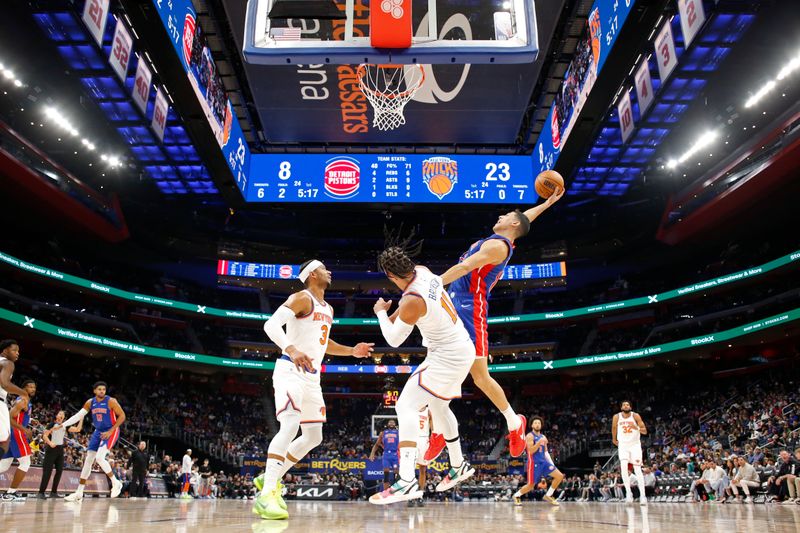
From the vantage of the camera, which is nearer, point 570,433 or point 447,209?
point 447,209

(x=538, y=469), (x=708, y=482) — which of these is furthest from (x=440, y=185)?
(x=708, y=482)

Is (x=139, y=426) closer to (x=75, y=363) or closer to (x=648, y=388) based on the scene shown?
(x=75, y=363)

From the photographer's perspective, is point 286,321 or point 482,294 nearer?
point 286,321

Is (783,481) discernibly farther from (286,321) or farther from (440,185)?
(286,321)

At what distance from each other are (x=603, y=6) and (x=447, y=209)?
9624 millimetres

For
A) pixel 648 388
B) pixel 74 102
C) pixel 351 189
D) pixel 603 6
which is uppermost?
pixel 74 102

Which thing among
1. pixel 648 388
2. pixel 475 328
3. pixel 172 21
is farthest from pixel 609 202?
pixel 475 328

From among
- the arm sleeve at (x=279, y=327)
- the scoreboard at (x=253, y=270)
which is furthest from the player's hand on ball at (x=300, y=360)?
the scoreboard at (x=253, y=270)

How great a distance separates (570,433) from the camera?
104 feet

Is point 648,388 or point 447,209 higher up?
point 447,209

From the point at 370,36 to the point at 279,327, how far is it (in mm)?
4405

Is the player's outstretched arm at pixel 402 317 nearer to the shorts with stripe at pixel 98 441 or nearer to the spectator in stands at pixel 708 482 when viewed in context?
the shorts with stripe at pixel 98 441

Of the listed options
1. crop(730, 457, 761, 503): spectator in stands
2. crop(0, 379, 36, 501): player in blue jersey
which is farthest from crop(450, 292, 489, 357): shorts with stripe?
crop(730, 457, 761, 503): spectator in stands

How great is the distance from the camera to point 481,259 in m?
5.61
